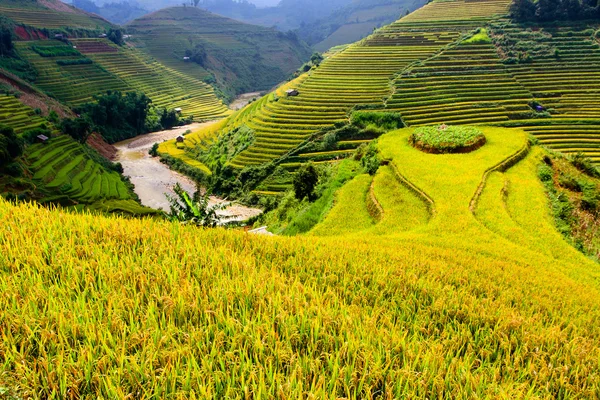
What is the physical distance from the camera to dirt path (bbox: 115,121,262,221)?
1840 inches

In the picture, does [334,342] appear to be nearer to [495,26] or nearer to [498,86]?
[498,86]

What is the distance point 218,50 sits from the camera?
516 ft

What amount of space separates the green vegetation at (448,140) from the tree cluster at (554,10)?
61.6 metres

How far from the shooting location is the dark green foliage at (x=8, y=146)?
35.9m

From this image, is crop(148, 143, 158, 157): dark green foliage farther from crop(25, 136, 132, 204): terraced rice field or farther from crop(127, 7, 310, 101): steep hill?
crop(127, 7, 310, 101): steep hill

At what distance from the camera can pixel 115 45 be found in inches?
4385

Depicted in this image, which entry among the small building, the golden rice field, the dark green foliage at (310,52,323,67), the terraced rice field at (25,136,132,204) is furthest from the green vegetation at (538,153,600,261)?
the dark green foliage at (310,52,323,67)

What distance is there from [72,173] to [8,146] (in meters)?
7.82

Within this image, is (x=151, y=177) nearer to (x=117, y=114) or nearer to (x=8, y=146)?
(x=8, y=146)

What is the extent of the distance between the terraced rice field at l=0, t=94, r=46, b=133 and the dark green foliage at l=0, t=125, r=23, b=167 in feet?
34.1

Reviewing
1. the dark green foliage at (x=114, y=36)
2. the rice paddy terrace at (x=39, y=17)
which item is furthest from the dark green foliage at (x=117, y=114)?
the dark green foliage at (x=114, y=36)

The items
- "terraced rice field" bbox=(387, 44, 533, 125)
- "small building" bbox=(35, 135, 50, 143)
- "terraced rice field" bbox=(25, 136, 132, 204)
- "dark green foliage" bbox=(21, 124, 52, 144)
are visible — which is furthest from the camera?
"terraced rice field" bbox=(387, 44, 533, 125)

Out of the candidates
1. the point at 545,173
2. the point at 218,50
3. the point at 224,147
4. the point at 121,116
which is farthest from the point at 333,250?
the point at 218,50

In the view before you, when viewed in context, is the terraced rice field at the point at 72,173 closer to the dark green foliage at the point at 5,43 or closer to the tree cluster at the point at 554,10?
the dark green foliage at the point at 5,43
